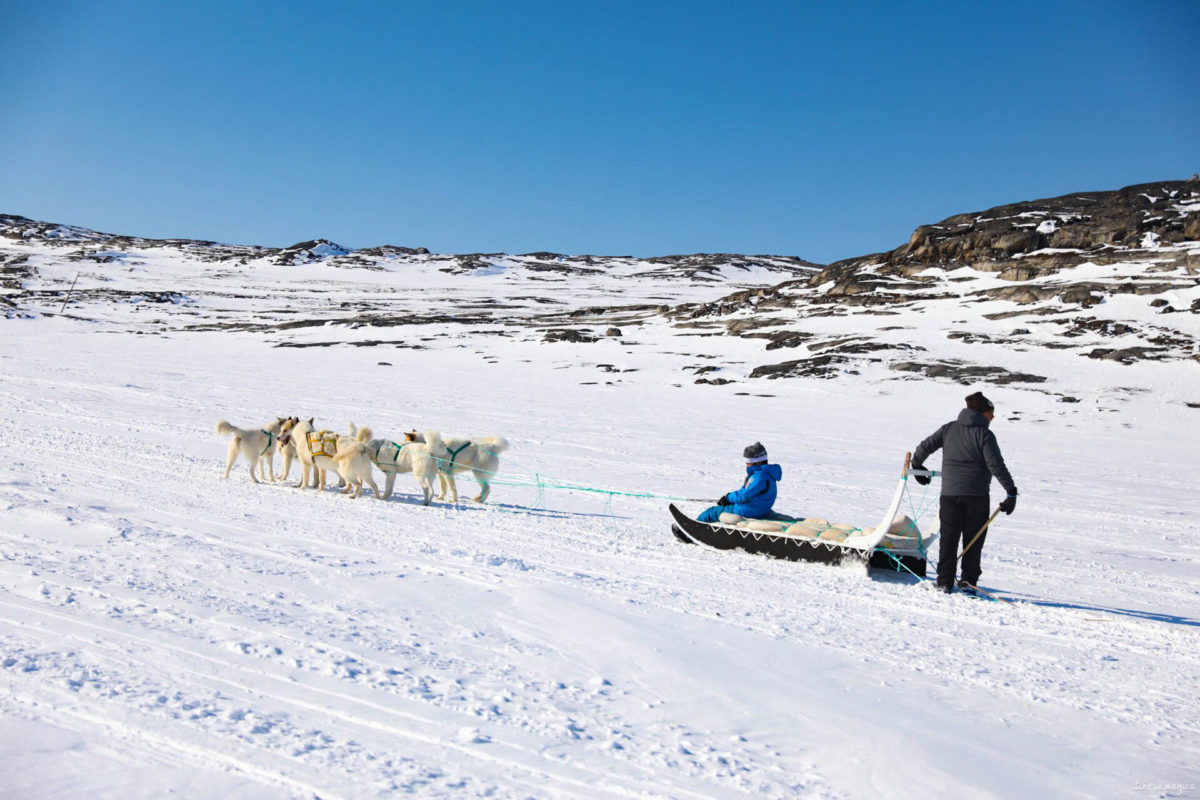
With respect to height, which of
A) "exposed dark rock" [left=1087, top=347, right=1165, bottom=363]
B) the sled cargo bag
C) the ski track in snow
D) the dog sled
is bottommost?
the ski track in snow

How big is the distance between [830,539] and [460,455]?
475 centimetres

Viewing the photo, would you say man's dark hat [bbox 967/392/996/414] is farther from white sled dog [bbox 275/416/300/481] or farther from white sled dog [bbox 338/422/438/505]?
white sled dog [bbox 275/416/300/481]

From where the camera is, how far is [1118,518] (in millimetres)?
11000

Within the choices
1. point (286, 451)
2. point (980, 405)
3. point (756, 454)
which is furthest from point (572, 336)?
point (980, 405)

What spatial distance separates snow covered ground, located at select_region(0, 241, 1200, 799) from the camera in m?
3.21

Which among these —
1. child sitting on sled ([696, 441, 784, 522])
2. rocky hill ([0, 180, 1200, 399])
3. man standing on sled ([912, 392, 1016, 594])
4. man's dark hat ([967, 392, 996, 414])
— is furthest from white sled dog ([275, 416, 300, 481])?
rocky hill ([0, 180, 1200, 399])

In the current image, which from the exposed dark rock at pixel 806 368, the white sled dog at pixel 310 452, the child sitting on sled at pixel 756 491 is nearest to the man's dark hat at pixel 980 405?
the child sitting on sled at pixel 756 491

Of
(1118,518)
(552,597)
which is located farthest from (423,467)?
(1118,518)

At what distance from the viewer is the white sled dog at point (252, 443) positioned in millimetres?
10609

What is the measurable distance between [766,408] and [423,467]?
1621 cm

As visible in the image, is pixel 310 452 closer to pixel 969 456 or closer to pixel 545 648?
pixel 545 648

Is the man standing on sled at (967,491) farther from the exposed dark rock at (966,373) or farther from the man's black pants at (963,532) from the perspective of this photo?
the exposed dark rock at (966,373)

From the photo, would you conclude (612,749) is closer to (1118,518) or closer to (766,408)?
(1118,518)

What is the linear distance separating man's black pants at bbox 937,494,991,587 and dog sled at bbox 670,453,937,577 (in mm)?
362
